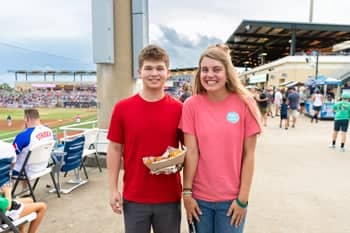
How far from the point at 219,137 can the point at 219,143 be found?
4 cm

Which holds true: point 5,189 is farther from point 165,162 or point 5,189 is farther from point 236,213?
point 236,213

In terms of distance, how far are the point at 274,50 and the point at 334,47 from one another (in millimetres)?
8990

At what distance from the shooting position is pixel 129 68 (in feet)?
20.2

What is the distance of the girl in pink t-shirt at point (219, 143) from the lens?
185cm

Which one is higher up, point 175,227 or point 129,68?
point 129,68

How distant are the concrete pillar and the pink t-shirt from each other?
14.5ft

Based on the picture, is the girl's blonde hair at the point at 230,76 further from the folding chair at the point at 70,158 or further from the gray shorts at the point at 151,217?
the folding chair at the point at 70,158

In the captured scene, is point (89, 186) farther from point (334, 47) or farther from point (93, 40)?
point (334, 47)

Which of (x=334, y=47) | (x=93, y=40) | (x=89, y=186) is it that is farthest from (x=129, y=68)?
(x=334, y=47)

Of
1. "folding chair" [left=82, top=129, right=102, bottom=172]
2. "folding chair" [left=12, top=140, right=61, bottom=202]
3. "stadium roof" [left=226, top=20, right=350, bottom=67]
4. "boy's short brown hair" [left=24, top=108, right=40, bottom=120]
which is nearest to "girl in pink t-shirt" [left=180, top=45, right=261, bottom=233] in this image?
"folding chair" [left=12, top=140, right=61, bottom=202]

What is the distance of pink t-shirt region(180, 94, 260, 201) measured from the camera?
72.3 inches

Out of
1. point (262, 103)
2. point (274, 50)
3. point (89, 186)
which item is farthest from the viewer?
point (274, 50)

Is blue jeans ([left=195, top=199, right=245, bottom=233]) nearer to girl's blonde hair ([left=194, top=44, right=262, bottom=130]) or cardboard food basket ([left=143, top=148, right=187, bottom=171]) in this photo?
cardboard food basket ([left=143, top=148, right=187, bottom=171])

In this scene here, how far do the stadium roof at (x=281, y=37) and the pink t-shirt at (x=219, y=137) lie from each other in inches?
1301
